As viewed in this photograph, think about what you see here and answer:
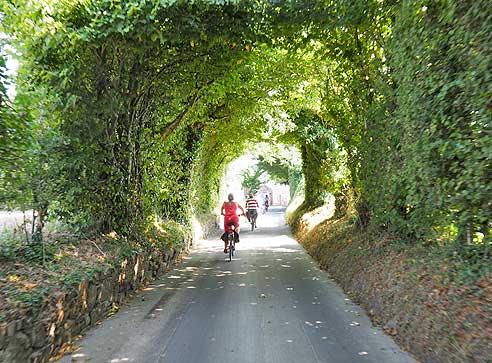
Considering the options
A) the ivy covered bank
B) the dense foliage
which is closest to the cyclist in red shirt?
the ivy covered bank

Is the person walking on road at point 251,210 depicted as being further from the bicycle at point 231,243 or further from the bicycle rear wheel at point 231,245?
the bicycle rear wheel at point 231,245

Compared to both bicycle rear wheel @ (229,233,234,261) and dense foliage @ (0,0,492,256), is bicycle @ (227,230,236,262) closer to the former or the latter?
bicycle rear wheel @ (229,233,234,261)

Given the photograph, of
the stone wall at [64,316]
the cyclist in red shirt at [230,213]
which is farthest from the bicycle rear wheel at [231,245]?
the stone wall at [64,316]

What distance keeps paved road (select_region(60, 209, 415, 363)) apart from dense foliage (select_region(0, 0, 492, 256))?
5.85ft

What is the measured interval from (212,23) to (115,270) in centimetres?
495

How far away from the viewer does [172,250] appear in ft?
40.3

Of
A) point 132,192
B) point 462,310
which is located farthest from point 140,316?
point 462,310

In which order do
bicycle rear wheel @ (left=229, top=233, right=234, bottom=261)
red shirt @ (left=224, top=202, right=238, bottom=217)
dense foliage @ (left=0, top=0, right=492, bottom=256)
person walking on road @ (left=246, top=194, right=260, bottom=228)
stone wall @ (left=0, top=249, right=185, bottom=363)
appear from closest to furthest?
stone wall @ (left=0, top=249, right=185, bottom=363) < dense foliage @ (left=0, top=0, right=492, bottom=256) < bicycle rear wheel @ (left=229, top=233, right=234, bottom=261) < red shirt @ (left=224, top=202, right=238, bottom=217) < person walking on road @ (left=246, top=194, right=260, bottom=228)

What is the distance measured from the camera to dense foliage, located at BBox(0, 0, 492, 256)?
4977mm

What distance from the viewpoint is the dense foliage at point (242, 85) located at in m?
4.98

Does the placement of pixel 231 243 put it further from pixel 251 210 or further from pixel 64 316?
pixel 251 210

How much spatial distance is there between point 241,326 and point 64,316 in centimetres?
239

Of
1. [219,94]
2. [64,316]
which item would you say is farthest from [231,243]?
[64,316]

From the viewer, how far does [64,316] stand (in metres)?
5.44
